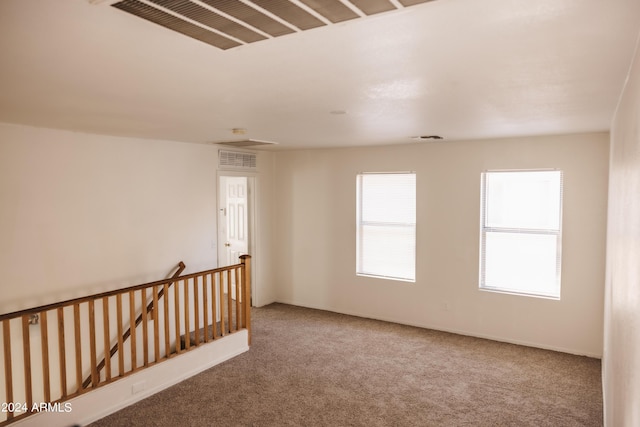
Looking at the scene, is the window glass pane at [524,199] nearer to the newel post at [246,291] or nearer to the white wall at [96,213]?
the newel post at [246,291]

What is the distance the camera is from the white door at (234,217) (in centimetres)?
689

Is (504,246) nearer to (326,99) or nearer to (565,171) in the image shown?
(565,171)

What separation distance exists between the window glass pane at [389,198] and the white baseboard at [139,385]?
253cm

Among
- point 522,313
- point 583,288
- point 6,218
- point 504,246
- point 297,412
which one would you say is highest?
point 6,218

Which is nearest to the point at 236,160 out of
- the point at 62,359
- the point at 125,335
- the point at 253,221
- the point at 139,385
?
the point at 253,221

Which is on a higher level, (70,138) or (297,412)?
(70,138)

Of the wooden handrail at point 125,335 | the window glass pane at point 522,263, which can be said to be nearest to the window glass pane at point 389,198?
the window glass pane at point 522,263

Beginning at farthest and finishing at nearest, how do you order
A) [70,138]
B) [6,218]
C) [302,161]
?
[302,161] → [70,138] → [6,218]

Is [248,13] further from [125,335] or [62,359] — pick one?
[125,335]

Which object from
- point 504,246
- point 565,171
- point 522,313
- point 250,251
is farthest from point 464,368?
point 250,251

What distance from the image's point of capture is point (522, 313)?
510 cm

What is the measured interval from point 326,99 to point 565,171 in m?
3.31

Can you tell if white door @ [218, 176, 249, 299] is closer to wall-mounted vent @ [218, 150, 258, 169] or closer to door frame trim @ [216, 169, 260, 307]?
door frame trim @ [216, 169, 260, 307]

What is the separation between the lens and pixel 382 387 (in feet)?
13.3
